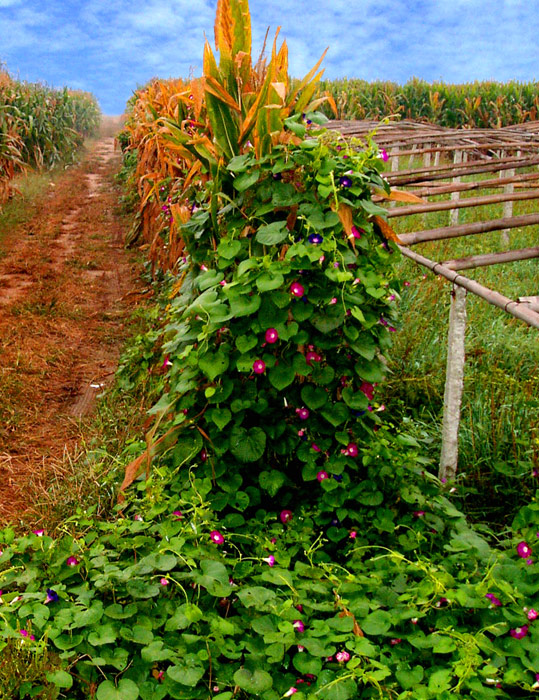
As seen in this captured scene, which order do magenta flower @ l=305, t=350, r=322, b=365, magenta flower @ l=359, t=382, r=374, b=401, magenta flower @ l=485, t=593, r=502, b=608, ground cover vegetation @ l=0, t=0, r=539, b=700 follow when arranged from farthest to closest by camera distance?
1. magenta flower @ l=359, t=382, r=374, b=401
2. magenta flower @ l=305, t=350, r=322, b=365
3. magenta flower @ l=485, t=593, r=502, b=608
4. ground cover vegetation @ l=0, t=0, r=539, b=700

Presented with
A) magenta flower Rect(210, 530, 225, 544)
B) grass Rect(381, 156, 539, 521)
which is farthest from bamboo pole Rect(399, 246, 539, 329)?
magenta flower Rect(210, 530, 225, 544)

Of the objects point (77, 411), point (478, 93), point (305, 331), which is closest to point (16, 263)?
point (77, 411)

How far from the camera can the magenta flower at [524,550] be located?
2010 millimetres

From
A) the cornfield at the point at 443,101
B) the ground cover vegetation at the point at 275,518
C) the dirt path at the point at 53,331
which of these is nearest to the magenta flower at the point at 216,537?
the ground cover vegetation at the point at 275,518

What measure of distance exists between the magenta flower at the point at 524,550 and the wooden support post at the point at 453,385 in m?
0.73

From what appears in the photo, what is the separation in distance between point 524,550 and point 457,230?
1.51m

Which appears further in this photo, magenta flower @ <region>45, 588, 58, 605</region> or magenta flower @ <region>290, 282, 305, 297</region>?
magenta flower @ <region>290, 282, 305, 297</region>

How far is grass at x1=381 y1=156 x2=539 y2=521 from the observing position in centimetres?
280

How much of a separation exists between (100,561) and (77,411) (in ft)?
6.41

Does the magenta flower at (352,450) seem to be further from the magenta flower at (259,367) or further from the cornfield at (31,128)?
the cornfield at (31,128)

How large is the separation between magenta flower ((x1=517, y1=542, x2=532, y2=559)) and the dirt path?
1.98 m

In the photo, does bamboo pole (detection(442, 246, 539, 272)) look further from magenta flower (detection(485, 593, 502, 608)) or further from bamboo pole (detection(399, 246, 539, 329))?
magenta flower (detection(485, 593, 502, 608))

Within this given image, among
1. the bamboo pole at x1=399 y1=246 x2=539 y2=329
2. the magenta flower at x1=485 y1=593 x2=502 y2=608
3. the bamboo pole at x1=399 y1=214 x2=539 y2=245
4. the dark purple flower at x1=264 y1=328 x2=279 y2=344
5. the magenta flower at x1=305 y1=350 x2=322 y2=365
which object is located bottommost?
the magenta flower at x1=485 y1=593 x2=502 y2=608

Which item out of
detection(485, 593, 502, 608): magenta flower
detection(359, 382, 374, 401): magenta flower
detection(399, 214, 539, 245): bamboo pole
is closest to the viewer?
detection(485, 593, 502, 608): magenta flower
